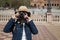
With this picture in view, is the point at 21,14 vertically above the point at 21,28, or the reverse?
the point at 21,14

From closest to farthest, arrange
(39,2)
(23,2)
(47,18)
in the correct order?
(47,18)
(23,2)
(39,2)

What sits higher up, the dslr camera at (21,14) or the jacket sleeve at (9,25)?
the dslr camera at (21,14)

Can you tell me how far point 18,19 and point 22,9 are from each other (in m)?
0.22

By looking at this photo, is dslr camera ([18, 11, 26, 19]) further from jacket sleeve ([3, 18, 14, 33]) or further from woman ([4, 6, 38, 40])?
jacket sleeve ([3, 18, 14, 33])

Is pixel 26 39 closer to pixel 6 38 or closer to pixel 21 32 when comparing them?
pixel 21 32

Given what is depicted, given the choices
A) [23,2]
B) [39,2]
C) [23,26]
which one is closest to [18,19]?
[23,26]

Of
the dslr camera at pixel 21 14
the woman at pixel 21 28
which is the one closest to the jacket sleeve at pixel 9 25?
the woman at pixel 21 28

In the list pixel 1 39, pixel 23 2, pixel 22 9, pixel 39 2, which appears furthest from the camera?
pixel 39 2

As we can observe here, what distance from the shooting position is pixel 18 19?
452 centimetres

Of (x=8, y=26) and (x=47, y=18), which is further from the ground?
(x=8, y=26)

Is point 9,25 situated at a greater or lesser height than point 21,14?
lesser

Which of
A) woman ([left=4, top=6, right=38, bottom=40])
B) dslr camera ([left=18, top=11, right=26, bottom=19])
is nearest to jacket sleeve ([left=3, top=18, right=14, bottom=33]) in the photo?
woman ([left=4, top=6, right=38, bottom=40])

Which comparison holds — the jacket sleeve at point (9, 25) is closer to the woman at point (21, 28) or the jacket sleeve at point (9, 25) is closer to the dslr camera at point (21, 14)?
the woman at point (21, 28)

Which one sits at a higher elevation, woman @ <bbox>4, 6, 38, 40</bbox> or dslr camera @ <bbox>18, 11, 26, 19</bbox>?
dslr camera @ <bbox>18, 11, 26, 19</bbox>
